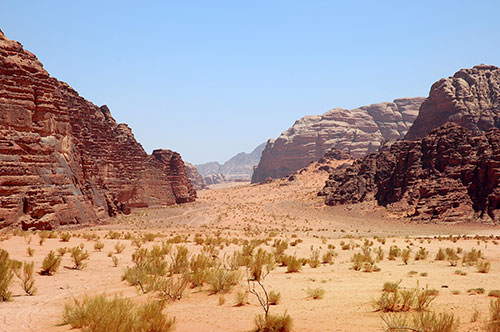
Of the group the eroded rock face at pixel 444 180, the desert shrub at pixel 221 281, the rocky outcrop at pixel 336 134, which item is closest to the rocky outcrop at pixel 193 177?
the rocky outcrop at pixel 336 134

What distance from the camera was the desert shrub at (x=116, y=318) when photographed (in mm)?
5645

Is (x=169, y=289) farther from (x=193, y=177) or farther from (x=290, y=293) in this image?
(x=193, y=177)

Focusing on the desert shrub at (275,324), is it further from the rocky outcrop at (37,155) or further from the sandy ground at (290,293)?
the rocky outcrop at (37,155)

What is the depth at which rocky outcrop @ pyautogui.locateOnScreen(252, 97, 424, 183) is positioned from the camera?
136 metres

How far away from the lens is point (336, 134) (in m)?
139

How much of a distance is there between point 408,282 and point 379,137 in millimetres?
138735

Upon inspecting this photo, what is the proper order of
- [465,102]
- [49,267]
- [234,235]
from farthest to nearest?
[465,102], [234,235], [49,267]

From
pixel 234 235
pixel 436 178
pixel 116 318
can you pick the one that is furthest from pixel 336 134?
pixel 116 318

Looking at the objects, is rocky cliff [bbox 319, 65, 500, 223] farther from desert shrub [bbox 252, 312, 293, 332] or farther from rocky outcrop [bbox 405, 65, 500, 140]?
desert shrub [bbox 252, 312, 293, 332]

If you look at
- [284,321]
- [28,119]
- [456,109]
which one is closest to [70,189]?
[28,119]

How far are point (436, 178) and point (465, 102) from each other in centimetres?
4545

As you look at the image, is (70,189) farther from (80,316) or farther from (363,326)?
(363,326)

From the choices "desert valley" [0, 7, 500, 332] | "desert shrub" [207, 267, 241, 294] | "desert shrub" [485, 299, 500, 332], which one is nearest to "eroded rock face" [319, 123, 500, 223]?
"desert valley" [0, 7, 500, 332]

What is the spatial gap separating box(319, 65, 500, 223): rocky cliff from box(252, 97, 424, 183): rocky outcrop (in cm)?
6441
